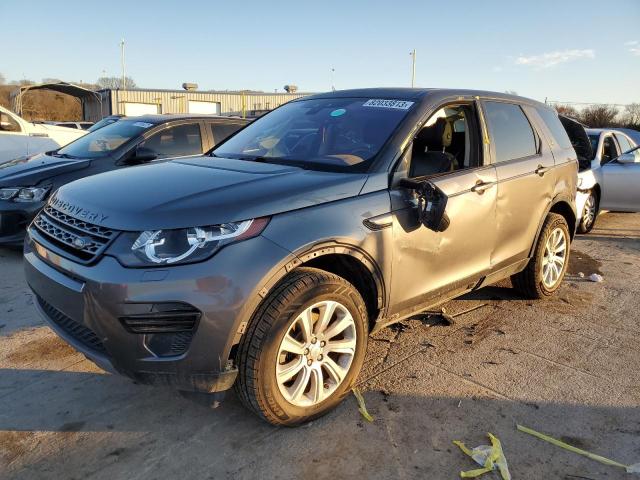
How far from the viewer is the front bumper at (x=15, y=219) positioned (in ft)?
18.7

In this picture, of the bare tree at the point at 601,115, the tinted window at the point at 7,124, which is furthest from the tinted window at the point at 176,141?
the bare tree at the point at 601,115

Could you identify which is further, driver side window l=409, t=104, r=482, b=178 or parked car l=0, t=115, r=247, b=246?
parked car l=0, t=115, r=247, b=246

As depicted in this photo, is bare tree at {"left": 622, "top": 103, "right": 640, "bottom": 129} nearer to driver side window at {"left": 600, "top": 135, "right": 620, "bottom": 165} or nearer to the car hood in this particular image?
driver side window at {"left": 600, "top": 135, "right": 620, "bottom": 165}

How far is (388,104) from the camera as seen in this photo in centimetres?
364

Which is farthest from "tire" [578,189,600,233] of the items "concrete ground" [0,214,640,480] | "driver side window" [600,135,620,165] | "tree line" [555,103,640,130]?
"tree line" [555,103,640,130]

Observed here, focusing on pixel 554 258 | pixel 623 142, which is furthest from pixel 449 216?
pixel 623 142

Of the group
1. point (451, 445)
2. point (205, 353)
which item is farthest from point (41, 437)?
point (451, 445)

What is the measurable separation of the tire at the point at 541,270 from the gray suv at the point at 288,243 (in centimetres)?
49

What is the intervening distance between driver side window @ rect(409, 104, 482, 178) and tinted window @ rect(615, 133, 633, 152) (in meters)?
6.32

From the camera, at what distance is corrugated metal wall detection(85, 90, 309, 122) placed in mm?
35719

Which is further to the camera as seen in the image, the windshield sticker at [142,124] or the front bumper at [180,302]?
the windshield sticker at [142,124]

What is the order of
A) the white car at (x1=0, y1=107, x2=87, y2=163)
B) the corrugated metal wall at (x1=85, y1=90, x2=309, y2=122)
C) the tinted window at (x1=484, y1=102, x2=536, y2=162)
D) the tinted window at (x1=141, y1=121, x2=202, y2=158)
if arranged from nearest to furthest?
the tinted window at (x1=484, y1=102, x2=536, y2=162), the tinted window at (x1=141, y1=121, x2=202, y2=158), the white car at (x1=0, y1=107, x2=87, y2=163), the corrugated metal wall at (x1=85, y1=90, x2=309, y2=122)

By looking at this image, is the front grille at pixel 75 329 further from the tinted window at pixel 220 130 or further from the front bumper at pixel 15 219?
the tinted window at pixel 220 130

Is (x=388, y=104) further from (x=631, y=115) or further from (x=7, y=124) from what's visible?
(x=631, y=115)
